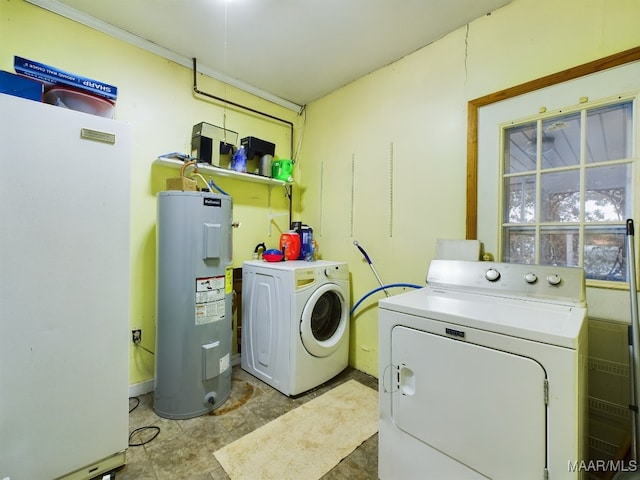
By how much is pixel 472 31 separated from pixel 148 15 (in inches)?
85.1

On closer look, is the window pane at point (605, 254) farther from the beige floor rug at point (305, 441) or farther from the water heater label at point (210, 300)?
the water heater label at point (210, 300)

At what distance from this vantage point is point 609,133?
1.44m

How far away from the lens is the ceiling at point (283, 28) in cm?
177

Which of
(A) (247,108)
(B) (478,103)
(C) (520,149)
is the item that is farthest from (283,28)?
(C) (520,149)

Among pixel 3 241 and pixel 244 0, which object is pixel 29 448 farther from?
pixel 244 0

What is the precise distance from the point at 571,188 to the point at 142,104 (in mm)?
2880

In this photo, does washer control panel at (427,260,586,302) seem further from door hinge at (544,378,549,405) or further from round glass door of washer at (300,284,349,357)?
round glass door of washer at (300,284,349,357)

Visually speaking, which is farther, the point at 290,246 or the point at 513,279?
the point at 290,246

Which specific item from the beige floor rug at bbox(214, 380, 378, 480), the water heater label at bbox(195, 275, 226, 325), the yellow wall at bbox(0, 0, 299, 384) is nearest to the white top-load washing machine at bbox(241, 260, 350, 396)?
the beige floor rug at bbox(214, 380, 378, 480)

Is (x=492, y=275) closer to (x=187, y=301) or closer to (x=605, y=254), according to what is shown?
(x=605, y=254)

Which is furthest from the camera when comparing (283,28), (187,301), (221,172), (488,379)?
(221,172)

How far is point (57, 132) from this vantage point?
125 cm

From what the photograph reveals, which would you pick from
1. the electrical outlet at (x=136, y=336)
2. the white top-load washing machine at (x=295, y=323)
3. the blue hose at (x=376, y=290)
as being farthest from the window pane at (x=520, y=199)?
the electrical outlet at (x=136, y=336)

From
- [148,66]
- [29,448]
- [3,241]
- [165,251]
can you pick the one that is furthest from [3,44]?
[29,448]
